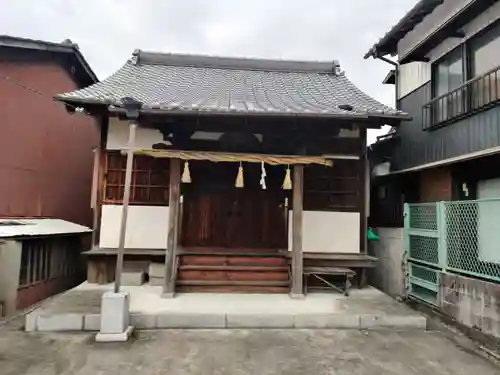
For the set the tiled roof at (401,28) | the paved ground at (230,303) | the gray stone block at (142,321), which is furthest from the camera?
the tiled roof at (401,28)

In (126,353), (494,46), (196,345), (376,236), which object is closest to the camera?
(126,353)

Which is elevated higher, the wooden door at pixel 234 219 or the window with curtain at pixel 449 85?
the window with curtain at pixel 449 85

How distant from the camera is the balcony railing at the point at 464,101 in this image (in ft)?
22.0

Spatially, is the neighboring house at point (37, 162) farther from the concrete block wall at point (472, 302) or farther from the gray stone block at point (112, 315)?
the concrete block wall at point (472, 302)

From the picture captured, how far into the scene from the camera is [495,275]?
17.2 ft

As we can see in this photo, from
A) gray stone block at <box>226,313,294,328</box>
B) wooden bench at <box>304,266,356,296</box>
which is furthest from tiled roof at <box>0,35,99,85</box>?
wooden bench at <box>304,266,356,296</box>

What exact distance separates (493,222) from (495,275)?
2.42 ft

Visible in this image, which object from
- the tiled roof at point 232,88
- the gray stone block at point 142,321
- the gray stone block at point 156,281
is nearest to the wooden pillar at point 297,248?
the tiled roof at point 232,88

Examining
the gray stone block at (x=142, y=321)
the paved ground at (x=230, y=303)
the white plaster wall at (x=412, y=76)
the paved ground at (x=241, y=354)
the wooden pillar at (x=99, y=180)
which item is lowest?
the paved ground at (x=241, y=354)

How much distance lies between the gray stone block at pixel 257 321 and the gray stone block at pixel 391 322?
114 cm

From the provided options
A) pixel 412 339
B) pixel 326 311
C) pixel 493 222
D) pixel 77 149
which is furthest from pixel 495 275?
pixel 77 149

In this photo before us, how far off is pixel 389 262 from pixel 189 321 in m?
4.96

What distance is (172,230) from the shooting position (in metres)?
7.00

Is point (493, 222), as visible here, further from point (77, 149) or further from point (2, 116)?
point (77, 149)
